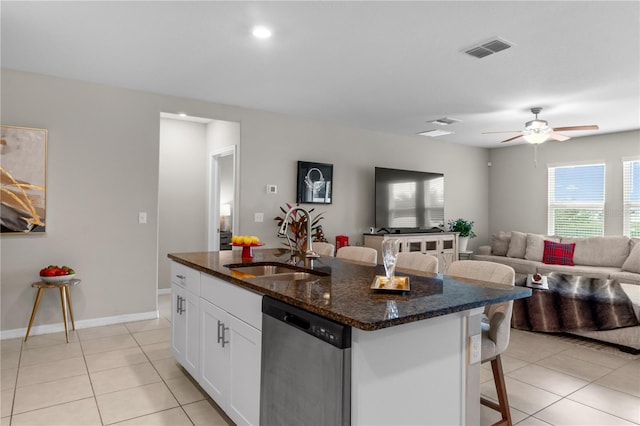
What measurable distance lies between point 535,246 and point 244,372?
620 cm

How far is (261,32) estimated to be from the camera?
9.54ft

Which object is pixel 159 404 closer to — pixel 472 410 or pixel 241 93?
pixel 472 410

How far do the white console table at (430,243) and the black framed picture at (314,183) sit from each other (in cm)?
94

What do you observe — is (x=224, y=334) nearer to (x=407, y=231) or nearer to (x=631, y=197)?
(x=407, y=231)

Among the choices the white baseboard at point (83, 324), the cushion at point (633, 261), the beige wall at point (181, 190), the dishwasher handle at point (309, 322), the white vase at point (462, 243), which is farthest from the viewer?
the white vase at point (462, 243)

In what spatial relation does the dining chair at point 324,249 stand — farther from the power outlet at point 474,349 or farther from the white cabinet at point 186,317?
the power outlet at point 474,349

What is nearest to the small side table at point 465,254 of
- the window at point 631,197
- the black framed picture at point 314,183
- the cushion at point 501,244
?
the cushion at point 501,244

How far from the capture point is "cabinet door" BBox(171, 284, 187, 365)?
2.82 m

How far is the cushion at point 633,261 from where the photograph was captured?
5.46 meters

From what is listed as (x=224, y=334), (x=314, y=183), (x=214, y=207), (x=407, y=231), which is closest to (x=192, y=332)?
(x=224, y=334)

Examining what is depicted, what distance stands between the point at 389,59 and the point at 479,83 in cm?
117

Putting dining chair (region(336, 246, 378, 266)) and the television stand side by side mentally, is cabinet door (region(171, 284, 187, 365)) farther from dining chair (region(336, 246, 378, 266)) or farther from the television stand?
the television stand

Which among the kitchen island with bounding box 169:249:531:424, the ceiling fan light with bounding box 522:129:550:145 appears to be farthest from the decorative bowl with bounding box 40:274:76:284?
the ceiling fan light with bounding box 522:129:550:145

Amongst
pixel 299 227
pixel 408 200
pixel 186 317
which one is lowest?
pixel 186 317
